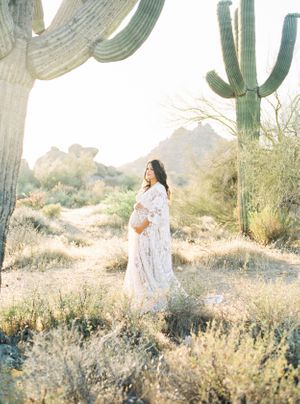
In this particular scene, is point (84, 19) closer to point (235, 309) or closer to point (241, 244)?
point (235, 309)

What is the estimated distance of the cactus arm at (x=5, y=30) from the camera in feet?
13.0

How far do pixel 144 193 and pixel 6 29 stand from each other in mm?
2353

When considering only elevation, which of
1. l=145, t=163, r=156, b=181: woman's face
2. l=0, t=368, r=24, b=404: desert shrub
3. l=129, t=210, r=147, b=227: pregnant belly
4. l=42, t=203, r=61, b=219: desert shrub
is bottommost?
l=0, t=368, r=24, b=404: desert shrub

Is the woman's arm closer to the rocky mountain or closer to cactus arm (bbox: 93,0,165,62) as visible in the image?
cactus arm (bbox: 93,0,165,62)

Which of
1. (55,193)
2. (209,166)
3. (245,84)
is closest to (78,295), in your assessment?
(245,84)

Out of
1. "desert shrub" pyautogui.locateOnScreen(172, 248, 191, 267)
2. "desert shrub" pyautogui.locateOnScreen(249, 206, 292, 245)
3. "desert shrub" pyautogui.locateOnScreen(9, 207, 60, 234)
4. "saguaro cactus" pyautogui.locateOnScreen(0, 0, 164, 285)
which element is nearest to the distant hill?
"desert shrub" pyautogui.locateOnScreen(9, 207, 60, 234)

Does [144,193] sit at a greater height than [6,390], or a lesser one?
greater

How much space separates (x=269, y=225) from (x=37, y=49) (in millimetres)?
6821

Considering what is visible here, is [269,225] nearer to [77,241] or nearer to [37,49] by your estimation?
[77,241]

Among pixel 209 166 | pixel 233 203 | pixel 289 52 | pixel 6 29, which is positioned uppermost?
pixel 289 52

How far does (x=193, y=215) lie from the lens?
12852 millimetres

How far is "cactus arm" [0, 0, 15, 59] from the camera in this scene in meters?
3.97

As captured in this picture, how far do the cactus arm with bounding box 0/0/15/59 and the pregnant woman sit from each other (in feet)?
6.85

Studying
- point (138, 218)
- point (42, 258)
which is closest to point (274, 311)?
point (138, 218)
